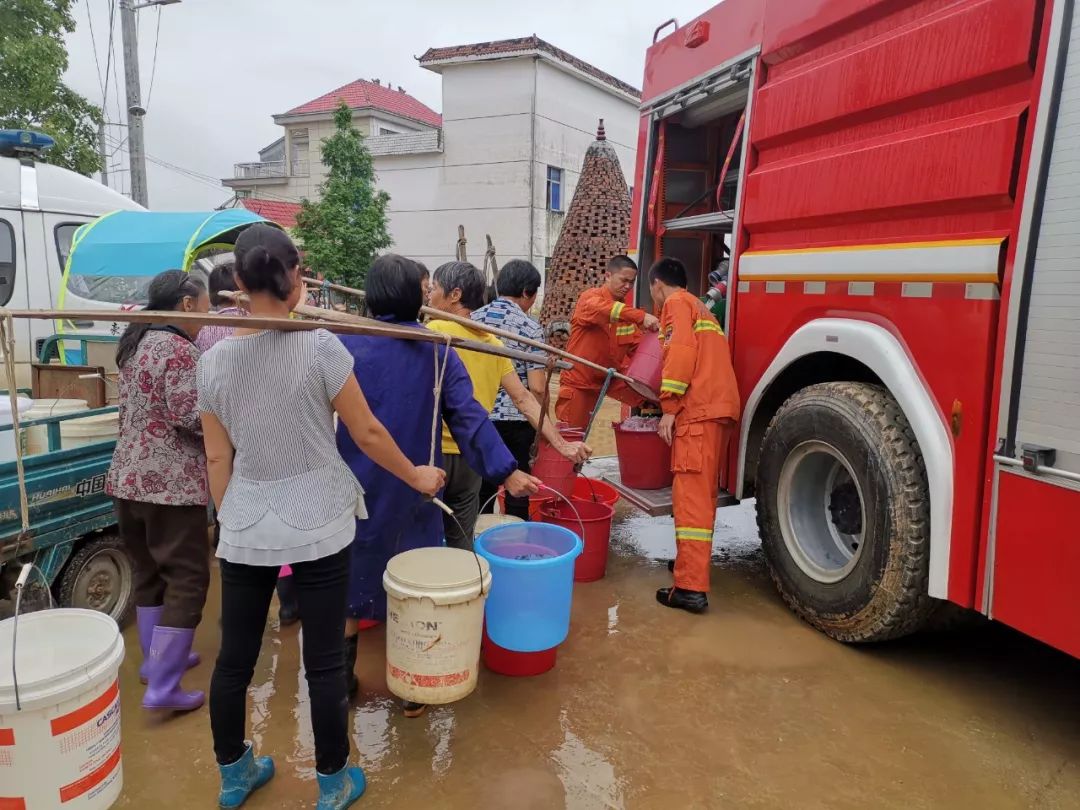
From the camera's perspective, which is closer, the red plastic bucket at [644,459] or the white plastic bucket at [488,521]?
the white plastic bucket at [488,521]

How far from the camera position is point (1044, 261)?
7.25 feet

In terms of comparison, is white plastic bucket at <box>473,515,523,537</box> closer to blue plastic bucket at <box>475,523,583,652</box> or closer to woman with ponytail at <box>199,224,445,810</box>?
blue plastic bucket at <box>475,523,583,652</box>

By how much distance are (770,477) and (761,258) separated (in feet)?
3.50

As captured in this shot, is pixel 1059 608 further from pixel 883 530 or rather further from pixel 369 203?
pixel 369 203

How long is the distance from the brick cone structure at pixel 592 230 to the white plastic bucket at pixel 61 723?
29.7 ft

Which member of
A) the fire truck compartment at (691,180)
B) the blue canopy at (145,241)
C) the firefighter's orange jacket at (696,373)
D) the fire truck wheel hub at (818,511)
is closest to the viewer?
the fire truck wheel hub at (818,511)

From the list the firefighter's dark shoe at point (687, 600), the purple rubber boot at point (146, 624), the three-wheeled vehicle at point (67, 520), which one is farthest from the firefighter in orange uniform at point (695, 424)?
the three-wheeled vehicle at point (67, 520)

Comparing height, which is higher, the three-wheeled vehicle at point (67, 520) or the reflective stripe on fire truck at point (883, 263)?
the reflective stripe on fire truck at point (883, 263)

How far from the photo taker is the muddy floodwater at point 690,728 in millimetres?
2275

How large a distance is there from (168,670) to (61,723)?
1007 mm

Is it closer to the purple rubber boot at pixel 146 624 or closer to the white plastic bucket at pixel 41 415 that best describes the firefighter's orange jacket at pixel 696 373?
the purple rubber boot at pixel 146 624

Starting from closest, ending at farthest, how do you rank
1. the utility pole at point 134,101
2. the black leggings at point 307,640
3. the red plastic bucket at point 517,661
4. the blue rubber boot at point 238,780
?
the black leggings at point 307,640, the blue rubber boot at point 238,780, the red plastic bucket at point 517,661, the utility pole at point 134,101

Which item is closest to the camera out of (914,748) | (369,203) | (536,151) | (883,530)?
(914,748)

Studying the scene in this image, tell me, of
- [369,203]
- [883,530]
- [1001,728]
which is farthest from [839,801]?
[369,203]
